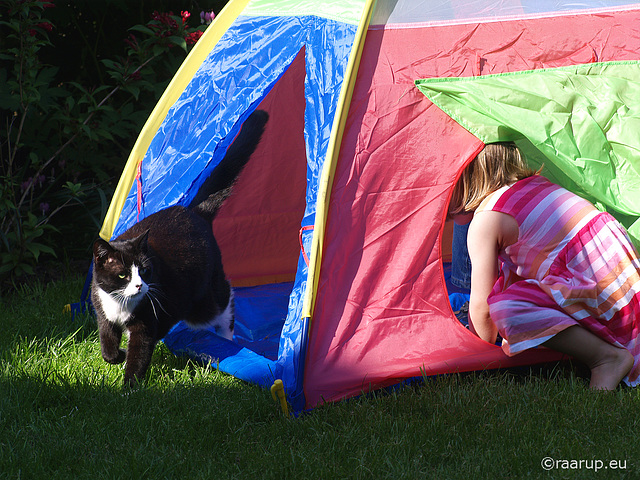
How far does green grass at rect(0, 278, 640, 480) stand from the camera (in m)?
1.82

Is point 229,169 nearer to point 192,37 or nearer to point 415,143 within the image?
point 415,143

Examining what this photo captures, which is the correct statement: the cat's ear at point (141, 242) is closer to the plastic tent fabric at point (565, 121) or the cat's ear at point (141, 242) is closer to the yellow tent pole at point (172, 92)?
the yellow tent pole at point (172, 92)

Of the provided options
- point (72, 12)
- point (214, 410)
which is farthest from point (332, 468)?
point (72, 12)

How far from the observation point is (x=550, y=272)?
224 centimetres

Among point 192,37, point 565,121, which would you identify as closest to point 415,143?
point 565,121

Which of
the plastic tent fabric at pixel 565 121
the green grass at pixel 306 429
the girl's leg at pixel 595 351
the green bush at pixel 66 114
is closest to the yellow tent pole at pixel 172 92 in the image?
the green bush at pixel 66 114

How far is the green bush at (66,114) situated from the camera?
3385 mm

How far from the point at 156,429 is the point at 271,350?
804 millimetres

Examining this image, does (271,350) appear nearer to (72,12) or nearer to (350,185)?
(350,185)

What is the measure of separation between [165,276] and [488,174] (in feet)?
4.12

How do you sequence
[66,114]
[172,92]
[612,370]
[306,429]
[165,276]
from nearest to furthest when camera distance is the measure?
[306,429]
[612,370]
[165,276]
[172,92]
[66,114]

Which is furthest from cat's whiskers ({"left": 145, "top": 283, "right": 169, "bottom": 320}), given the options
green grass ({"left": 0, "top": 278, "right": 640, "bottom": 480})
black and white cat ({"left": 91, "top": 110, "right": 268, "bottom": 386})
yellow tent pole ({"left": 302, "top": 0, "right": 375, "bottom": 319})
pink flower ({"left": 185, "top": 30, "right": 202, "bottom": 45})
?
pink flower ({"left": 185, "top": 30, "right": 202, "bottom": 45})

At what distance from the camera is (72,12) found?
3918mm

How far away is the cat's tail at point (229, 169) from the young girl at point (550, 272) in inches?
40.2
